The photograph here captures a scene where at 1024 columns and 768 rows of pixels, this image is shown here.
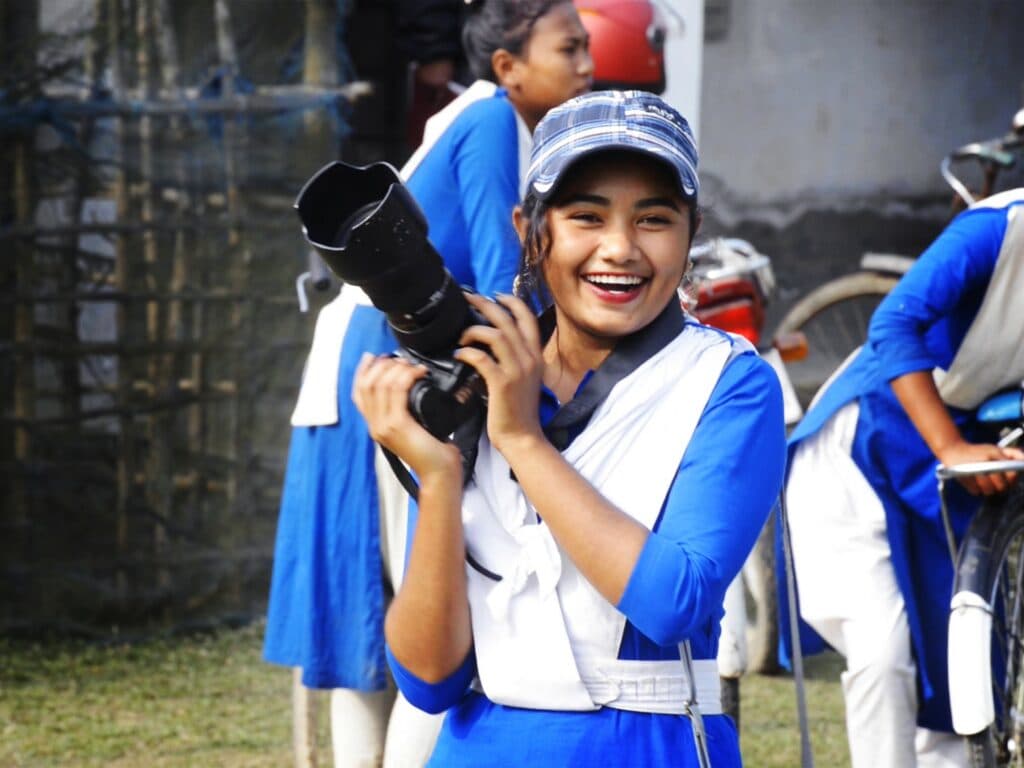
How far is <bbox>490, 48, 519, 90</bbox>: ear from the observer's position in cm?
343

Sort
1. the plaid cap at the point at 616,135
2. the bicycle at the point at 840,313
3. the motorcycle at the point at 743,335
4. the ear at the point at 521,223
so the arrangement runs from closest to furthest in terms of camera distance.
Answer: the plaid cap at the point at 616,135
the ear at the point at 521,223
the motorcycle at the point at 743,335
the bicycle at the point at 840,313

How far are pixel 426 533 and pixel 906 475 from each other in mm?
2010

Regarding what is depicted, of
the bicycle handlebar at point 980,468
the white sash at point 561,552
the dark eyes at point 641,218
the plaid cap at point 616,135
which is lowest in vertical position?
the bicycle handlebar at point 980,468

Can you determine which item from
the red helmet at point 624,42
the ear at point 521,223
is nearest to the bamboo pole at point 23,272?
the red helmet at point 624,42

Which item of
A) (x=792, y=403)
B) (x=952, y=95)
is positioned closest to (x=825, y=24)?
(x=952, y=95)

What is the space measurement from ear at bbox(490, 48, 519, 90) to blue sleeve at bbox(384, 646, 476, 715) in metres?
1.82

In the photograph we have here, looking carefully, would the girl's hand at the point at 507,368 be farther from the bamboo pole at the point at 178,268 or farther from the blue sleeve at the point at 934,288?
the bamboo pole at the point at 178,268

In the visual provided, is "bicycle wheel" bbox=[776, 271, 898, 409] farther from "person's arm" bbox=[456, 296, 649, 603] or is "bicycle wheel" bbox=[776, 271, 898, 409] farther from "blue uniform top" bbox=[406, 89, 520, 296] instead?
"person's arm" bbox=[456, 296, 649, 603]

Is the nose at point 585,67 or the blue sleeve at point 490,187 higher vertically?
the nose at point 585,67

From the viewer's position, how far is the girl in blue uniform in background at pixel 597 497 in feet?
5.72

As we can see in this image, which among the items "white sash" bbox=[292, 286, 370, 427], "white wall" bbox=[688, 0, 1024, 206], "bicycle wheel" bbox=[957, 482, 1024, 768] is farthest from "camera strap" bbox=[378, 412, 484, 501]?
"white wall" bbox=[688, 0, 1024, 206]

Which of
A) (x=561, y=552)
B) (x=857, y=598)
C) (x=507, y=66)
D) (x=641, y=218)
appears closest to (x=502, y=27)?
(x=507, y=66)

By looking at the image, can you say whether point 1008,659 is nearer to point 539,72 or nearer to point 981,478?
point 981,478

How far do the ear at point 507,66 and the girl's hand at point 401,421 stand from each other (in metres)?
1.77
